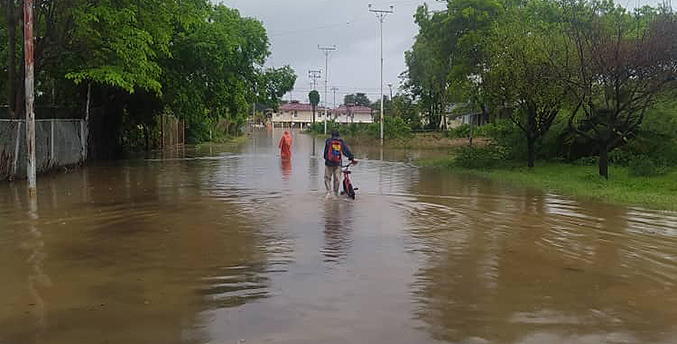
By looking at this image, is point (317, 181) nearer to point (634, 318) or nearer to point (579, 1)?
point (634, 318)

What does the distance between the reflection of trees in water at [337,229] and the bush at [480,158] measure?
37.8 ft

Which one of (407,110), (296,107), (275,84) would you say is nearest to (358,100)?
(296,107)

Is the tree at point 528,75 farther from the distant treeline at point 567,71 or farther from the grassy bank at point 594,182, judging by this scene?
the grassy bank at point 594,182

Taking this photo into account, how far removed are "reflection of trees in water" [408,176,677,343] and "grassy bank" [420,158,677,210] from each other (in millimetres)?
2536

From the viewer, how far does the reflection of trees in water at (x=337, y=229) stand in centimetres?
841

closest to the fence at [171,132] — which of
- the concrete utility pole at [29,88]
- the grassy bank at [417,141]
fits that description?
the grassy bank at [417,141]

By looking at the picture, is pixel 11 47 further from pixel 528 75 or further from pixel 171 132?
pixel 171 132

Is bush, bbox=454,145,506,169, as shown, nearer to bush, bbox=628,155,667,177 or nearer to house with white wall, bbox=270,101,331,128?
bush, bbox=628,155,667,177

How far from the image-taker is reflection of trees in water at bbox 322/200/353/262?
8414 mm

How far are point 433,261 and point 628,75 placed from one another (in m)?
13.3

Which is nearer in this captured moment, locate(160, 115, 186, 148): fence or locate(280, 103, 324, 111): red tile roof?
locate(160, 115, 186, 148): fence

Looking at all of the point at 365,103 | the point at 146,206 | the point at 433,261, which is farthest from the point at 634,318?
the point at 365,103

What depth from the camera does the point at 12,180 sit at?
648 inches

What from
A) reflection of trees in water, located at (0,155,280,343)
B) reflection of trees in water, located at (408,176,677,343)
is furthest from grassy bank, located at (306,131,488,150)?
reflection of trees in water, located at (0,155,280,343)
